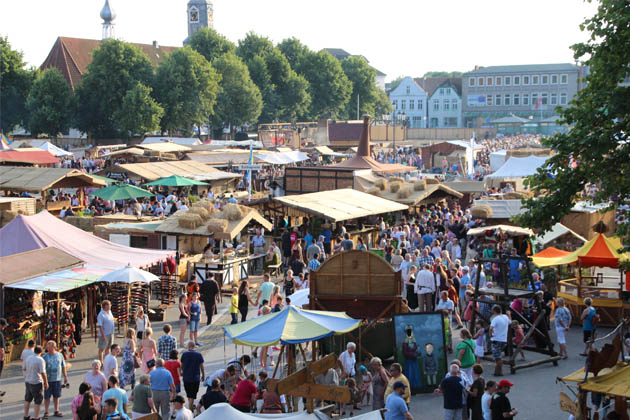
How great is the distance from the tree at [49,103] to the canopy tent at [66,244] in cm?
5116

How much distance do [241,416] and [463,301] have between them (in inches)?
397

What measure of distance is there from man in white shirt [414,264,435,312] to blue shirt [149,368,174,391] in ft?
22.2

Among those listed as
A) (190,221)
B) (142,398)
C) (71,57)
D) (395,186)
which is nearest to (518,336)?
(142,398)

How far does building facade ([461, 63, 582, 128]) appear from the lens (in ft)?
384

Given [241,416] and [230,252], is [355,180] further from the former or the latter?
[241,416]

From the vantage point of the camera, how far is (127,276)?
1404 centimetres

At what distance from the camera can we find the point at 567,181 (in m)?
10.7

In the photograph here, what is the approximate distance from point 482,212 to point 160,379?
15.5 meters

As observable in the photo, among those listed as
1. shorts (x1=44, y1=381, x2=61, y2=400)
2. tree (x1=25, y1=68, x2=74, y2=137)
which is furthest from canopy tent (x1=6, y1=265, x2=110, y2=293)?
tree (x1=25, y1=68, x2=74, y2=137)

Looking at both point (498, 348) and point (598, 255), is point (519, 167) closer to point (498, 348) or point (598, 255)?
point (598, 255)

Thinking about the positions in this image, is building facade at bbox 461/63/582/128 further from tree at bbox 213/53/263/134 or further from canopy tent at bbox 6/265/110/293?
canopy tent at bbox 6/265/110/293

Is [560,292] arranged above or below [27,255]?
below

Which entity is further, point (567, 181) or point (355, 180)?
point (355, 180)

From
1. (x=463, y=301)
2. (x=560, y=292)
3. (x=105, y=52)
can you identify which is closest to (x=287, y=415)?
(x=463, y=301)
